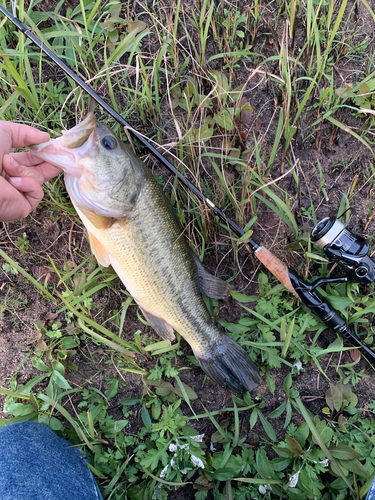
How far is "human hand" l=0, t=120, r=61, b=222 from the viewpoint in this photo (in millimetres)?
2143

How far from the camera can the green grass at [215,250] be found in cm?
260

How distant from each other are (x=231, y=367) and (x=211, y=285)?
2.25ft

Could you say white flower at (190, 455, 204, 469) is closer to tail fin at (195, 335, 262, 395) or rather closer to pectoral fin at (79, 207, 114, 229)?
tail fin at (195, 335, 262, 395)

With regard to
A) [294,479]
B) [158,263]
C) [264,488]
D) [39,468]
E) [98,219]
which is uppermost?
[98,219]

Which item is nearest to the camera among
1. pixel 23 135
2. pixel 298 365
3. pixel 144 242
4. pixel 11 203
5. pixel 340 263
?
pixel 11 203

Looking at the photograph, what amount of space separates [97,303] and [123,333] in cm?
35

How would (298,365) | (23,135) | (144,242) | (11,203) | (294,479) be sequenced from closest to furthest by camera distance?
(11,203)
(23,135)
(144,242)
(294,479)
(298,365)

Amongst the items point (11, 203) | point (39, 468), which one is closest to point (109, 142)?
point (11, 203)

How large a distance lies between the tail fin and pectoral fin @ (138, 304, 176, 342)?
11.0 inches

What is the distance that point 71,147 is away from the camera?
2176 millimetres

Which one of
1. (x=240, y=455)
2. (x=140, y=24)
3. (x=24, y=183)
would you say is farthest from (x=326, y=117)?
(x=240, y=455)

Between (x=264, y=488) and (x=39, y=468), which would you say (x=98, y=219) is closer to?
(x=39, y=468)

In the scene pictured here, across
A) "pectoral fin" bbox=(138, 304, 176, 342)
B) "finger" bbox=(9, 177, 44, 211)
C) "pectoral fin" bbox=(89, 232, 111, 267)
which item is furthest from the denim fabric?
"finger" bbox=(9, 177, 44, 211)

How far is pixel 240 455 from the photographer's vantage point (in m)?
2.70
